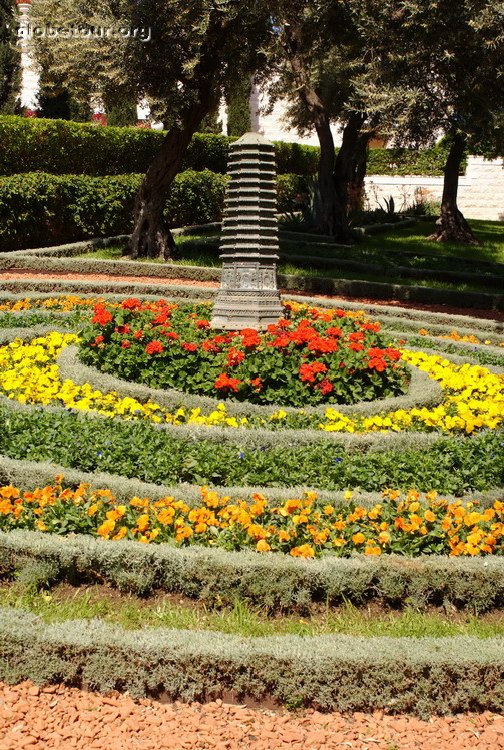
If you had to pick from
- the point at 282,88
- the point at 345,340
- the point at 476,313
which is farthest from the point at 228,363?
the point at 282,88

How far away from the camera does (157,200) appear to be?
17188 mm

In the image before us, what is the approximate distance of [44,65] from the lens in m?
20.0

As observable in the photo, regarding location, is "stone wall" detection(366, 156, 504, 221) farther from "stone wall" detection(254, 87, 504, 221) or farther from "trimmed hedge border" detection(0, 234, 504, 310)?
"trimmed hedge border" detection(0, 234, 504, 310)

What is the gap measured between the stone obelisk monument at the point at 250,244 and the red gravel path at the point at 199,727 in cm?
643

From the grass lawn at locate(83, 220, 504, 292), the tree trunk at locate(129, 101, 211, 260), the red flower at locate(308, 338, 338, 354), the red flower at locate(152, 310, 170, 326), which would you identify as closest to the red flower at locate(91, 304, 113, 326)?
the red flower at locate(152, 310, 170, 326)

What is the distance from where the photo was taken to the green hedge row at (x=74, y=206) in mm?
16891

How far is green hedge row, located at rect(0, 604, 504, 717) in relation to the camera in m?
3.78

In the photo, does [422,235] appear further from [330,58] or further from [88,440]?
[88,440]

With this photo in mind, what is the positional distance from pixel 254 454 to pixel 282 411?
1.20 metres

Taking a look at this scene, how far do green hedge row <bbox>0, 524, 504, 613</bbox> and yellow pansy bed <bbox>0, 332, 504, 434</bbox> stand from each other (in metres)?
2.49

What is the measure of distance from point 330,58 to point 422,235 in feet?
20.5

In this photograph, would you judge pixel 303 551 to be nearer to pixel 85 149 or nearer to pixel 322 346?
pixel 322 346

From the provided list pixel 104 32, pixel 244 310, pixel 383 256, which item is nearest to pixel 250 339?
pixel 244 310

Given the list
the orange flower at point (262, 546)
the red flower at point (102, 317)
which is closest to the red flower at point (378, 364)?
the red flower at point (102, 317)
